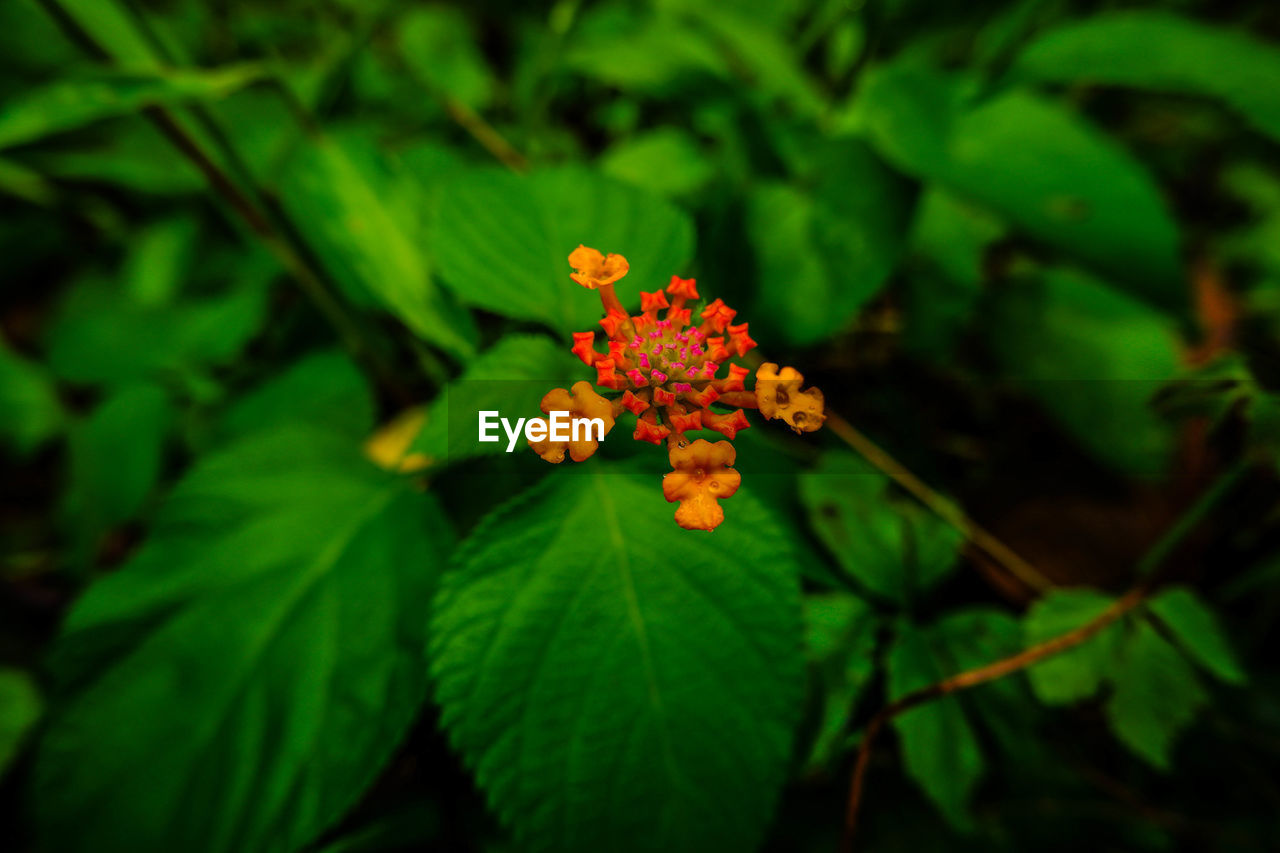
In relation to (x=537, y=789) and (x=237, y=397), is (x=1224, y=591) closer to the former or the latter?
(x=537, y=789)

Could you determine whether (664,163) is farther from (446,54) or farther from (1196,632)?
(1196,632)

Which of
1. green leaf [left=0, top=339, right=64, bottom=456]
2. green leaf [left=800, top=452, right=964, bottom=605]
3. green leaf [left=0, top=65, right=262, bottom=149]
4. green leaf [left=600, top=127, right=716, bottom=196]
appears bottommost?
green leaf [left=800, top=452, right=964, bottom=605]

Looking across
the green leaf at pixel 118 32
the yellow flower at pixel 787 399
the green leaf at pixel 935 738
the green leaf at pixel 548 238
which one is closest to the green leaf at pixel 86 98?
the green leaf at pixel 118 32

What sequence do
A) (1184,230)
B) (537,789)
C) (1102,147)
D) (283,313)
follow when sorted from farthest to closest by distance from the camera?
(1184,230)
(283,313)
(1102,147)
(537,789)

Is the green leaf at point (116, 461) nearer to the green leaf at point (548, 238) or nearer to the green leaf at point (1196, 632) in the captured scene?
the green leaf at point (548, 238)

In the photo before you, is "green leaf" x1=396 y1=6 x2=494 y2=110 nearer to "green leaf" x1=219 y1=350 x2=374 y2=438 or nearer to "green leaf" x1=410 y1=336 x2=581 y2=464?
"green leaf" x1=219 y1=350 x2=374 y2=438

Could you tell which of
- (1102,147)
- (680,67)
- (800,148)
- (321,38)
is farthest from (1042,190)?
(321,38)

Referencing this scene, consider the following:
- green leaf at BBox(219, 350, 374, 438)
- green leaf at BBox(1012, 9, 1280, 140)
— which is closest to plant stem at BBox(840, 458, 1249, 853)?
green leaf at BBox(1012, 9, 1280, 140)
